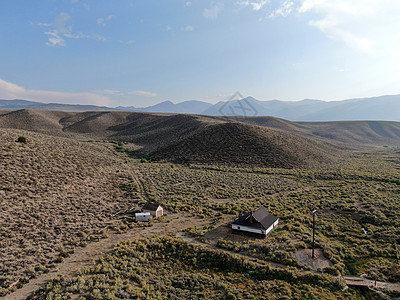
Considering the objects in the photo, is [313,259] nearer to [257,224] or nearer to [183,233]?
[257,224]

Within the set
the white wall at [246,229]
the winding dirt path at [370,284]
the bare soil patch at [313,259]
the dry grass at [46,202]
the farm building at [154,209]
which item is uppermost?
the dry grass at [46,202]

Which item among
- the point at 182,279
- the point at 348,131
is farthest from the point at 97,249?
the point at 348,131

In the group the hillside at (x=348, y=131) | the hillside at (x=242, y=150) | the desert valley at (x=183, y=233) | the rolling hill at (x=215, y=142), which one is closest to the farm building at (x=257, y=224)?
the desert valley at (x=183, y=233)

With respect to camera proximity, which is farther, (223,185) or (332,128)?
(332,128)

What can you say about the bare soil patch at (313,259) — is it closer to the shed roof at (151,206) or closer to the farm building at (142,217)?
the farm building at (142,217)

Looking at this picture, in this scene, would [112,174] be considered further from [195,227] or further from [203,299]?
[203,299]

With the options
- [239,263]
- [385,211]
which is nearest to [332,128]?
[385,211]

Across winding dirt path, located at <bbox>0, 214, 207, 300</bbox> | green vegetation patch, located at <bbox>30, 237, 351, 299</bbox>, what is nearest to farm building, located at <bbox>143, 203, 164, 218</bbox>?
winding dirt path, located at <bbox>0, 214, 207, 300</bbox>
